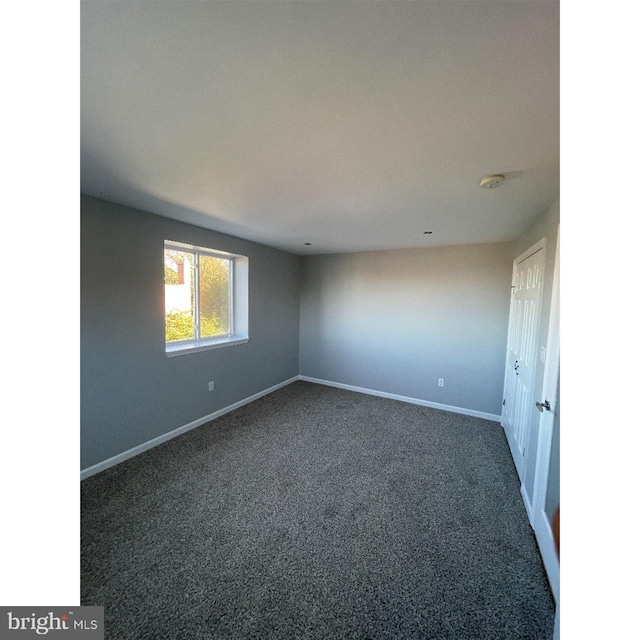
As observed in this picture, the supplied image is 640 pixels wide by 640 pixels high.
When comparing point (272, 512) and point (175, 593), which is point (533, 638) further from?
point (175, 593)

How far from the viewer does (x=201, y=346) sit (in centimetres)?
318

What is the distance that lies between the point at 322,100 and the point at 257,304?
310 cm

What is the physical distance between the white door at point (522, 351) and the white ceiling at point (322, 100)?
67 centimetres

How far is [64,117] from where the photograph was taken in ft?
1.29

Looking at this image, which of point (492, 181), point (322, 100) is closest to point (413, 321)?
point (492, 181)

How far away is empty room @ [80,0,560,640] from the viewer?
87 cm

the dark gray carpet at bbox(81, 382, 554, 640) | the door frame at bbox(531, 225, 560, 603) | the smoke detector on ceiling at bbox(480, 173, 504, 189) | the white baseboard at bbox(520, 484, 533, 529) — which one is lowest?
the dark gray carpet at bbox(81, 382, 554, 640)

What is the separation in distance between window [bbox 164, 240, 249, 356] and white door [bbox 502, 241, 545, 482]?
3149mm

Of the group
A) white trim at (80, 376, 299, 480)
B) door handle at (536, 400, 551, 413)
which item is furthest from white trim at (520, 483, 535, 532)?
white trim at (80, 376, 299, 480)

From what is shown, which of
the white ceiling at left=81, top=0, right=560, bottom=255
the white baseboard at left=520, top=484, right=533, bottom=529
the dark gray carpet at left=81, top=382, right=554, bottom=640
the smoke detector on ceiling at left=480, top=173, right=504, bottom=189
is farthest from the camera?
the white baseboard at left=520, top=484, right=533, bottom=529

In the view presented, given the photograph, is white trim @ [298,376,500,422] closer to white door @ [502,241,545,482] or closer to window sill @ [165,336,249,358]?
white door @ [502,241,545,482]

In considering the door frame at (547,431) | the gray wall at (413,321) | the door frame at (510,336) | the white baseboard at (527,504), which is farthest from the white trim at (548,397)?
the gray wall at (413,321)

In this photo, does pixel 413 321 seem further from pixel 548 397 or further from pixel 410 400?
pixel 548 397
